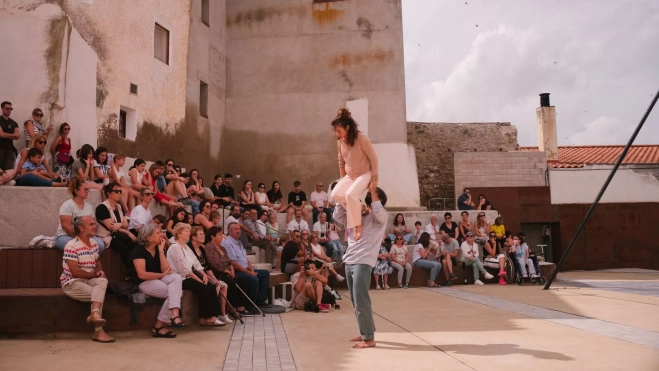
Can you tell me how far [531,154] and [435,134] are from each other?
3910 millimetres

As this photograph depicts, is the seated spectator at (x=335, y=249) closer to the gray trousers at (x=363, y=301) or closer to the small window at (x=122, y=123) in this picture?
the small window at (x=122, y=123)

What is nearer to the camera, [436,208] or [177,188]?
[177,188]

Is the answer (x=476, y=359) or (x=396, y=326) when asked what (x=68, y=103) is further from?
(x=476, y=359)

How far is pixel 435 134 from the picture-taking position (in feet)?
77.2

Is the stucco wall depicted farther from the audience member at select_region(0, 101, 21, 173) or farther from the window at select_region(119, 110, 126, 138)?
the audience member at select_region(0, 101, 21, 173)

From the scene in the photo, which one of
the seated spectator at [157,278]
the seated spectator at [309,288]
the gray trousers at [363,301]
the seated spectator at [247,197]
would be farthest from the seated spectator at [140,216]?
the seated spectator at [247,197]

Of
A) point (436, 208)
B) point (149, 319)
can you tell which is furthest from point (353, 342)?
point (436, 208)

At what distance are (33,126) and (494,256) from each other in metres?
10.7

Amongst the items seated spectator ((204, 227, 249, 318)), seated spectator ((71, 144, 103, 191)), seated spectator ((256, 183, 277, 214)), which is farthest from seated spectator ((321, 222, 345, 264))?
seated spectator ((71, 144, 103, 191))

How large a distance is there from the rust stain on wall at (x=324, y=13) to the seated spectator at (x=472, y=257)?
907 cm

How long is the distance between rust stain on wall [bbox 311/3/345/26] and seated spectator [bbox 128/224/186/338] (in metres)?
13.6

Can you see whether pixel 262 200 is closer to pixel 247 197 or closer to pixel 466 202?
pixel 247 197

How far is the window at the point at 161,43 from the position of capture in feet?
49.8

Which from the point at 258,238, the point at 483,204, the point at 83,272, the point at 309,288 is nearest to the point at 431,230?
the point at 483,204
